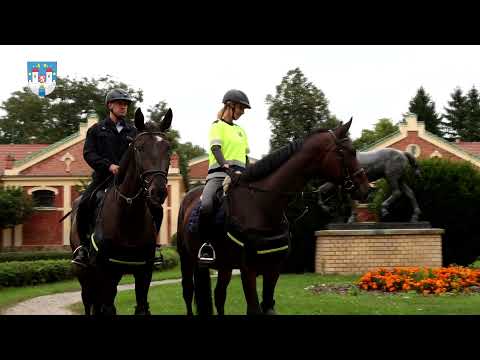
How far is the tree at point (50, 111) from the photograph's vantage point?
5706 centimetres

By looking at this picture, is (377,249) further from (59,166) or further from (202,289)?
(59,166)

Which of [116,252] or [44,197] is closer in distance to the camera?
[116,252]

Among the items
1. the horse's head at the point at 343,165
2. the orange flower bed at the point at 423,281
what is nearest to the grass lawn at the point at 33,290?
the orange flower bed at the point at 423,281

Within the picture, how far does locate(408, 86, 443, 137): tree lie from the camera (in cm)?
7474

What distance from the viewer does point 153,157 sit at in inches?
229

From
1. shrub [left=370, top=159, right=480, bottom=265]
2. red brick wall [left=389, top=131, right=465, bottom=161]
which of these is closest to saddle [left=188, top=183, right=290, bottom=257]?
shrub [left=370, top=159, right=480, bottom=265]

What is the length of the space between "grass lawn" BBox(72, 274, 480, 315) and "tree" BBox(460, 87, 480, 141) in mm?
67693

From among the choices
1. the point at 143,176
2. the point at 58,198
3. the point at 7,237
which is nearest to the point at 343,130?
the point at 143,176

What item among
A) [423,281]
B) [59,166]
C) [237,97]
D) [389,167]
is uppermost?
[59,166]

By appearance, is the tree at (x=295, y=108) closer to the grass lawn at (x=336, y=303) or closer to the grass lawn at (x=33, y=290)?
the grass lawn at (x=33, y=290)

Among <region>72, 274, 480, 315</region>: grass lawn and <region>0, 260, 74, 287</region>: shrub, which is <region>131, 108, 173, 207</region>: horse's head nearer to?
<region>72, 274, 480, 315</region>: grass lawn

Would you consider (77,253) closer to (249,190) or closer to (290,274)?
(249,190)

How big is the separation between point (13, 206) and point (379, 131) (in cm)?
4464

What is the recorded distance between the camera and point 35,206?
42344mm
